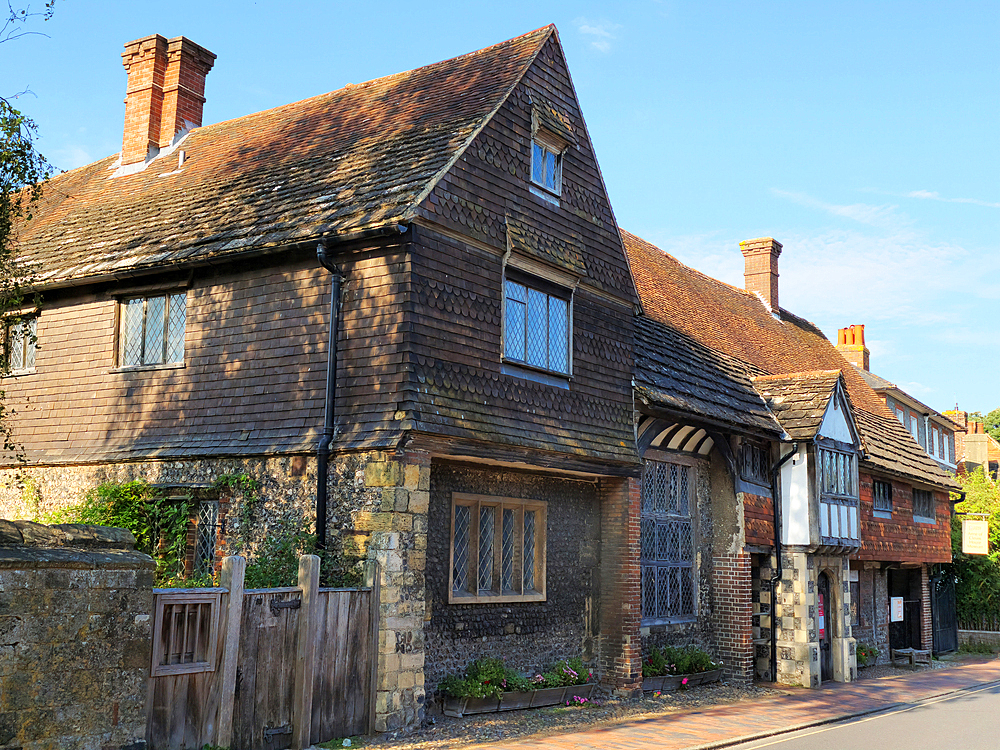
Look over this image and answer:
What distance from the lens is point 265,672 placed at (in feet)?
32.1

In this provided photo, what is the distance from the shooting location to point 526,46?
15219 millimetres

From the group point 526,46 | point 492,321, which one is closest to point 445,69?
point 526,46

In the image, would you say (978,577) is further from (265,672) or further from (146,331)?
(265,672)

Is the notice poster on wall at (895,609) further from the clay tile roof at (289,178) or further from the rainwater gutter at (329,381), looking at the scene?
the rainwater gutter at (329,381)

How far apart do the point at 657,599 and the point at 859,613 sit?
10097mm

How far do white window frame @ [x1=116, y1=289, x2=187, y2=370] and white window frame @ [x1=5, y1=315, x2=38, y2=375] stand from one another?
184 centimetres

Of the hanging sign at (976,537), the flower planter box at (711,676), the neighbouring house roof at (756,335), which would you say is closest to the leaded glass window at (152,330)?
the neighbouring house roof at (756,335)

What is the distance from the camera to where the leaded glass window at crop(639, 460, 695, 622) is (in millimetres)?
16766

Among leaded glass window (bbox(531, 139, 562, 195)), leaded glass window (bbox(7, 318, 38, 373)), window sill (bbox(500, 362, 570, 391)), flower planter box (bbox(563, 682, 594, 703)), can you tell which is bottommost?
flower planter box (bbox(563, 682, 594, 703))

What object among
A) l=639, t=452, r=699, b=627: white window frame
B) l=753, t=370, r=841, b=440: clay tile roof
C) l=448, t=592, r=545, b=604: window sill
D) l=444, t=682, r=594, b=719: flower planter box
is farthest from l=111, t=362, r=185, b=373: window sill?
l=753, t=370, r=841, b=440: clay tile roof

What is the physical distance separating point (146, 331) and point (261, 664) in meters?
6.35

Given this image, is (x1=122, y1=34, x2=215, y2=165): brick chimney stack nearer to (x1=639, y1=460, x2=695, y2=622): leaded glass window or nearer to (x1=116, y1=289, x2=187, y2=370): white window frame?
(x1=116, y1=289, x2=187, y2=370): white window frame

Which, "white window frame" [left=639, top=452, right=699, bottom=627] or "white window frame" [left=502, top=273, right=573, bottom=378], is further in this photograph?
"white window frame" [left=639, top=452, right=699, bottom=627]

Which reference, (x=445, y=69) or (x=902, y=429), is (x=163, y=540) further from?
(x=902, y=429)
